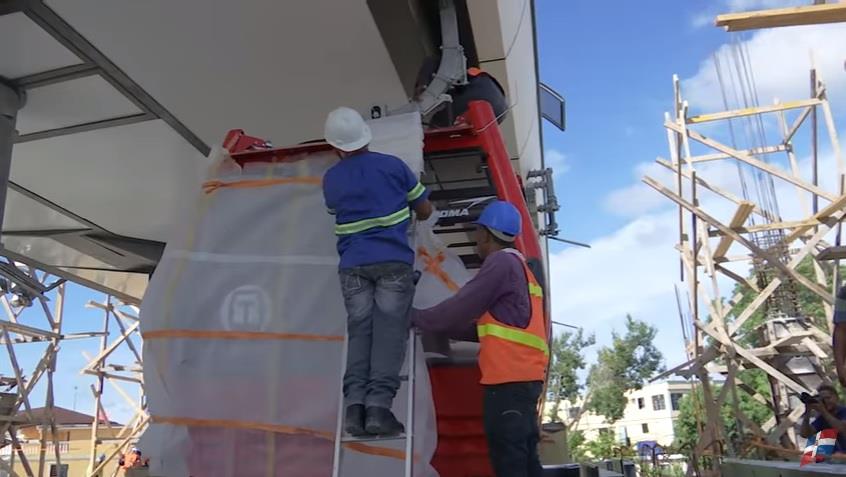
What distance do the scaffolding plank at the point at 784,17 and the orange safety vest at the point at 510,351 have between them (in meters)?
3.83

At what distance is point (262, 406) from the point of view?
2658 mm

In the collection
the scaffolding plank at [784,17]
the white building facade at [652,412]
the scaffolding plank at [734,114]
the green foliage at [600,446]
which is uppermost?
the scaffolding plank at [734,114]

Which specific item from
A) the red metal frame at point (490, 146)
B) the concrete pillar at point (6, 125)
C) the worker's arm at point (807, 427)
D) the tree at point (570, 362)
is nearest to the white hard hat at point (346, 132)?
the red metal frame at point (490, 146)

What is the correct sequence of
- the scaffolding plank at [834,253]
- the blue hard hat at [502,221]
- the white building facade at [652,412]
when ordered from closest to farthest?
the blue hard hat at [502,221] → the scaffolding plank at [834,253] → the white building facade at [652,412]

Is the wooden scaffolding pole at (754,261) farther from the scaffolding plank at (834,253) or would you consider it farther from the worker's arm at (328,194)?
the worker's arm at (328,194)

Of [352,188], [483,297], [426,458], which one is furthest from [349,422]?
[352,188]

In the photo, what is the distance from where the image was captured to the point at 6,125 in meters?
4.63

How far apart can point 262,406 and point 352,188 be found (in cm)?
98

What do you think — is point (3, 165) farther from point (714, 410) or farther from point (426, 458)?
point (714, 410)

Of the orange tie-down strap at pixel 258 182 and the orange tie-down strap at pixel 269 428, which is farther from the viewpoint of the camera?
the orange tie-down strap at pixel 258 182

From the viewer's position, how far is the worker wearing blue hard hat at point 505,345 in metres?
2.63

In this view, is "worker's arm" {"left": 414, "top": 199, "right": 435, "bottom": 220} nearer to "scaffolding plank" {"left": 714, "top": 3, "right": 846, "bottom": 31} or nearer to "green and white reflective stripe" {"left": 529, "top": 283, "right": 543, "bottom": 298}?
"green and white reflective stripe" {"left": 529, "top": 283, "right": 543, "bottom": 298}

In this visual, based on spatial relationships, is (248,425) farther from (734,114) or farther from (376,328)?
(734,114)

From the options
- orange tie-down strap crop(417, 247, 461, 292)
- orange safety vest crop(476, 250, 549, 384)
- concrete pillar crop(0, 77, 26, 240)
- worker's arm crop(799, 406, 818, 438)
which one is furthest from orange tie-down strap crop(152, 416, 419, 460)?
worker's arm crop(799, 406, 818, 438)
